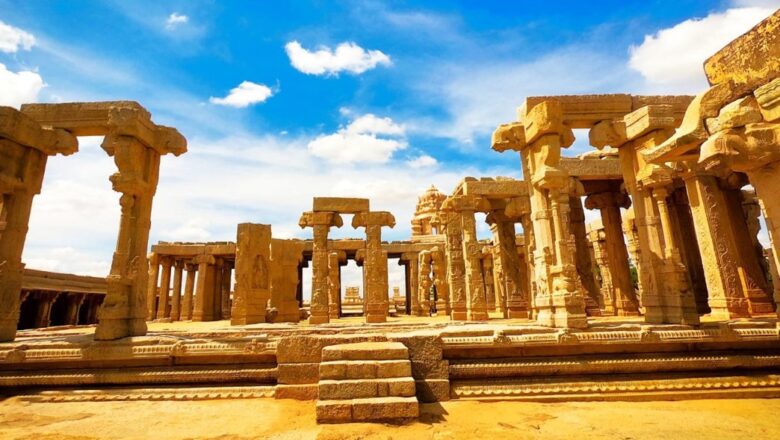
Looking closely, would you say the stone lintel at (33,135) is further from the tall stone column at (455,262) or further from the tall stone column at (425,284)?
the tall stone column at (425,284)

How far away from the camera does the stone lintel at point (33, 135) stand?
7785 millimetres

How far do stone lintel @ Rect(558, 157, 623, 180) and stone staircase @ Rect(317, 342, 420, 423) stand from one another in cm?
1151

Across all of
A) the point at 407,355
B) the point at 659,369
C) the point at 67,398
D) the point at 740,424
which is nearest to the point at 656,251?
the point at 659,369

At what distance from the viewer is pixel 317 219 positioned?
50.3ft

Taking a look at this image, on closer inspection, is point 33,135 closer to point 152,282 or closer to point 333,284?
point 333,284

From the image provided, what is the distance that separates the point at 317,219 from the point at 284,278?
3.50m

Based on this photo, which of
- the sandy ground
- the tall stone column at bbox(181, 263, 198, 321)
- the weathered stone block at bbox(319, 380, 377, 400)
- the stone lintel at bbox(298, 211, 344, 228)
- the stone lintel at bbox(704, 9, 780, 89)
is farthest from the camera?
the tall stone column at bbox(181, 263, 198, 321)

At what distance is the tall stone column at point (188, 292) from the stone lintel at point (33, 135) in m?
20.3

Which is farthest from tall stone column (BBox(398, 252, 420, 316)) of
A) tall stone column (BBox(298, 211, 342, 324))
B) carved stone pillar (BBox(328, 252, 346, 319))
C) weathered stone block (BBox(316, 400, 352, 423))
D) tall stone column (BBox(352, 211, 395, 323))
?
weathered stone block (BBox(316, 400, 352, 423))

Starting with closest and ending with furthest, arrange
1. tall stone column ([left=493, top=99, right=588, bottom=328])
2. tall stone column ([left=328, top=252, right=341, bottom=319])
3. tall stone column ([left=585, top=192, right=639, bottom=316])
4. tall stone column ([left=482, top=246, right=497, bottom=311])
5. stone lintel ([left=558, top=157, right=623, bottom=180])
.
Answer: tall stone column ([left=493, top=99, right=588, bottom=328]) < tall stone column ([left=585, top=192, right=639, bottom=316]) < stone lintel ([left=558, top=157, right=623, bottom=180]) < tall stone column ([left=328, top=252, right=341, bottom=319]) < tall stone column ([left=482, top=246, right=497, bottom=311])

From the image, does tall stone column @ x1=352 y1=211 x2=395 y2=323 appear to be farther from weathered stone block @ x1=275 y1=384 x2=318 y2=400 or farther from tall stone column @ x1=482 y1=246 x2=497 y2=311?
weathered stone block @ x1=275 y1=384 x2=318 y2=400

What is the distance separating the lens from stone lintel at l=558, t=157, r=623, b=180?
539 inches

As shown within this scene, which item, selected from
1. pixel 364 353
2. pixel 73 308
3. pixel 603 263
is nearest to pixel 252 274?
pixel 364 353

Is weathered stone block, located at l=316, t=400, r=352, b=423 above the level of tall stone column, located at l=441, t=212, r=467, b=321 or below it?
below
